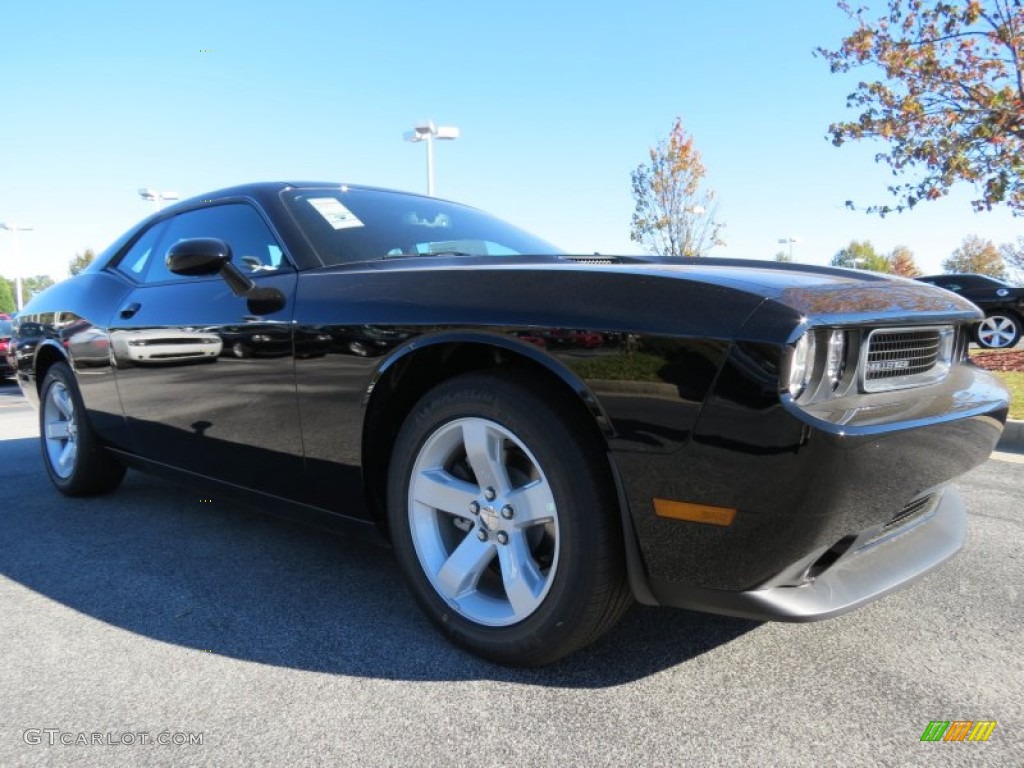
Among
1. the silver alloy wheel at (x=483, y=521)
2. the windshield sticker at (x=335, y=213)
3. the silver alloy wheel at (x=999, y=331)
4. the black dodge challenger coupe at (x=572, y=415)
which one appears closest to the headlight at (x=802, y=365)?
the black dodge challenger coupe at (x=572, y=415)

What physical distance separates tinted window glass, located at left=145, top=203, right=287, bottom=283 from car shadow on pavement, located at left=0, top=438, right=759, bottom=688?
3.69ft

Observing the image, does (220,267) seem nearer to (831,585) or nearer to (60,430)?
(831,585)

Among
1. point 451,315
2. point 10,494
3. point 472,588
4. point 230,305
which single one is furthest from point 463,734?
point 10,494

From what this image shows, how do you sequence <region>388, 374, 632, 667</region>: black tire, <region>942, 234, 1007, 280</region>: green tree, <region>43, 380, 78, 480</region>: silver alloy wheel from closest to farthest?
1. <region>388, 374, 632, 667</region>: black tire
2. <region>43, 380, 78, 480</region>: silver alloy wheel
3. <region>942, 234, 1007, 280</region>: green tree

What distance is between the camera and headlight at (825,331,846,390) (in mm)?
1542

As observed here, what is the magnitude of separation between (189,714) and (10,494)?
3.04 metres

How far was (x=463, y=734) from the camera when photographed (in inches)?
64.0

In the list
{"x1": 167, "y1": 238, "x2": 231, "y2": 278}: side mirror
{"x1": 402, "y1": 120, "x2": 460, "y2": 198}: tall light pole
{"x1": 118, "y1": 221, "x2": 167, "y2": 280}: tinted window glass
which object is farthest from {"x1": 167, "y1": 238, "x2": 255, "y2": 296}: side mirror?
{"x1": 402, "y1": 120, "x2": 460, "y2": 198}: tall light pole

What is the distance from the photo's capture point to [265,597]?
242 centimetres

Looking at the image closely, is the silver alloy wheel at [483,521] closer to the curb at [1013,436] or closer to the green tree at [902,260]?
the curb at [1013,436]

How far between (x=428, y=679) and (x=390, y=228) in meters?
1.70

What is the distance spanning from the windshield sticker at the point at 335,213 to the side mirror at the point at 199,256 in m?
0.41

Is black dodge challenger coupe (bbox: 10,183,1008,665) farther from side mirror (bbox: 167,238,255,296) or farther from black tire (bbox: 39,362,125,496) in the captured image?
black tire (bbox: 39,362,125,496)

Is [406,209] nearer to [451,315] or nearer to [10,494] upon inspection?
[451,315]
